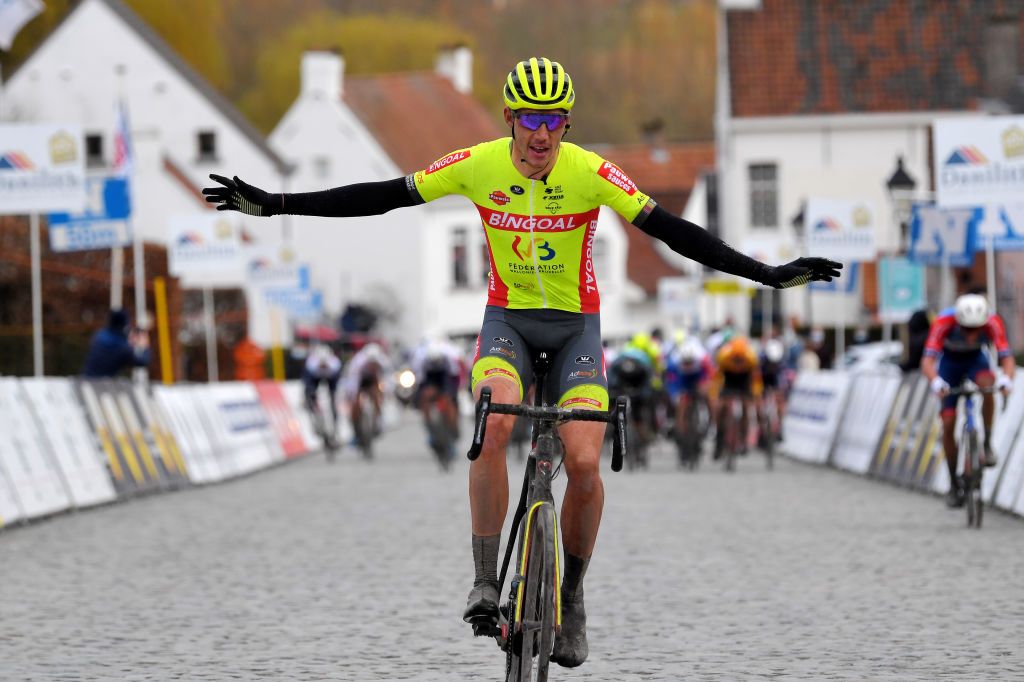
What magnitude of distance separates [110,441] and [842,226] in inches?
518

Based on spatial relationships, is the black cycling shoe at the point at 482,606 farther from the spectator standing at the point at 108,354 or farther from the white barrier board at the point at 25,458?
the spectator standing at the point at 108,354

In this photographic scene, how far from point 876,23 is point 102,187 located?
37719mm

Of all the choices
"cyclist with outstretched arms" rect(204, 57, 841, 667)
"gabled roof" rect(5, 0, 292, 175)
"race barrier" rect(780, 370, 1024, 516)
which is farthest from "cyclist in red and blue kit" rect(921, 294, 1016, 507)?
"gabled roof" rect(5, 0, 292, 175)

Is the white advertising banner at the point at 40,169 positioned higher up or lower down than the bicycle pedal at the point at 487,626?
higher up

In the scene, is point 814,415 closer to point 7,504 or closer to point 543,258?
point 7,504

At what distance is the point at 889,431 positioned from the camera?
72.3ft

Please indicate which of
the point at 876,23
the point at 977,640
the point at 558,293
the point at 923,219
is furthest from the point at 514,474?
the point at 876,23

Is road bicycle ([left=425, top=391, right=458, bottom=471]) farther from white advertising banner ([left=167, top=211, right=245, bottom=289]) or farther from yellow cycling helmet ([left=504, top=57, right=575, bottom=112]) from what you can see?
yellow cycling helmet ([left=504, top=57, right=575, bottom=112])

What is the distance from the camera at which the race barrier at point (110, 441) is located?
16359mm

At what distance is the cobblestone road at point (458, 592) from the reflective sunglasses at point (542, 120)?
2168 mm

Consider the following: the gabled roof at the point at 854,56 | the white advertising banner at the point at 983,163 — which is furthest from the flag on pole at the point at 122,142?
the gabled roof at the point at 854,56

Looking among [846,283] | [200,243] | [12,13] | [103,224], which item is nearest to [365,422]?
[200,243]

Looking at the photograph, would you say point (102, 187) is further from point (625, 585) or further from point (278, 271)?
point (625, 585)

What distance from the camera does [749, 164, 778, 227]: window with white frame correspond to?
5988 cm
